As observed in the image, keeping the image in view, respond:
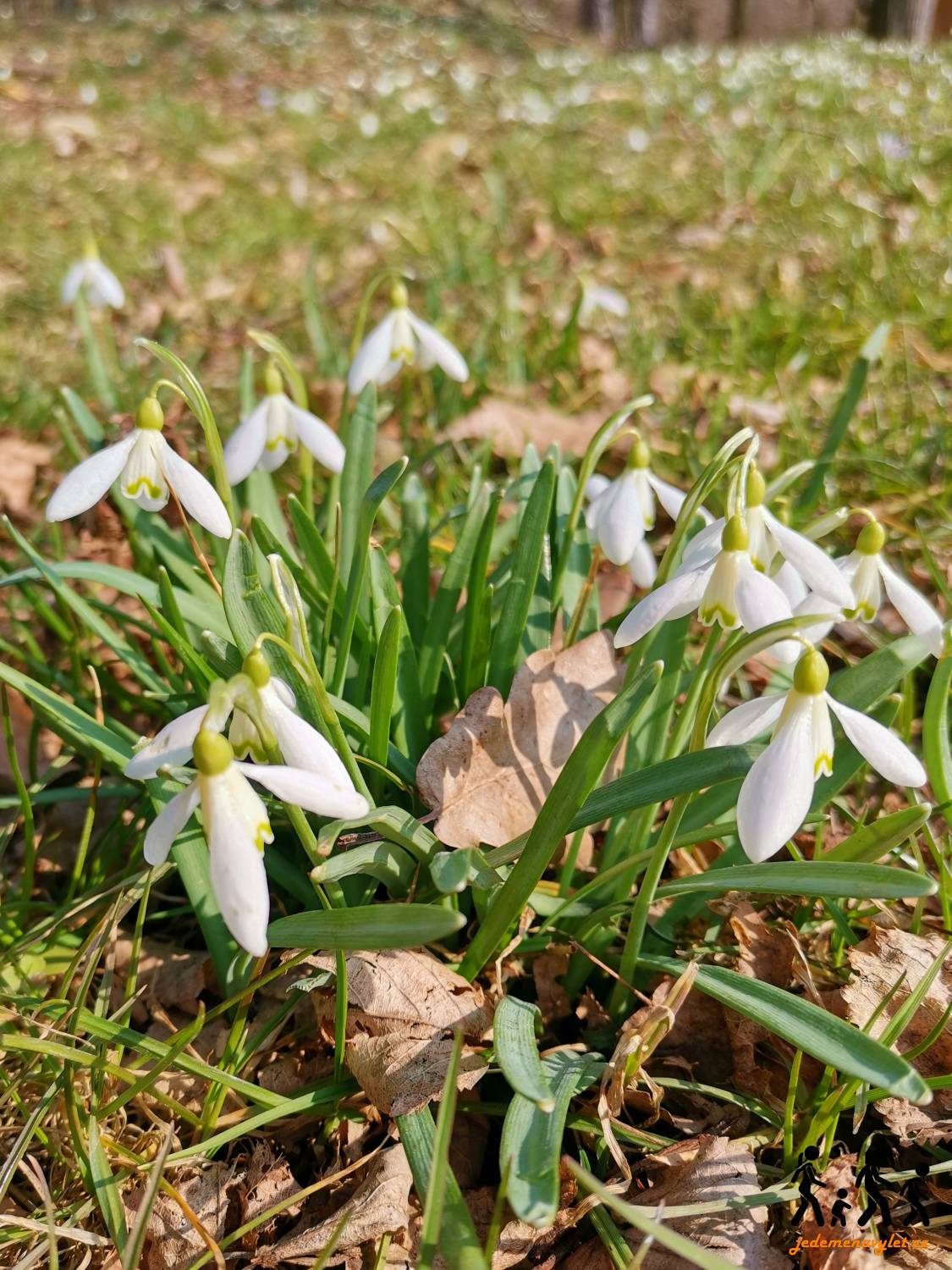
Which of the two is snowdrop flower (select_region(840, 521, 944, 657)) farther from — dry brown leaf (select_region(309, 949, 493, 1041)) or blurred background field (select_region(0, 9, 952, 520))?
blurred background field (select_region(0, 9, 952, 520))

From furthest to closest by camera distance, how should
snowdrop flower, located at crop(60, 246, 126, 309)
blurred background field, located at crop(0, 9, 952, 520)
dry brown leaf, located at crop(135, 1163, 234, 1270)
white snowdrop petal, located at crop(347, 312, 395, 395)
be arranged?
blurred background field, located at crop(0, 9, 952, 520) → snowdrop flower, located at crop(60, 246, 126, 309) → white snowdrop petal, located at crop(347, 312, 395, 395) → dry brown leaf, located at crop(135, 1163, 234, 1270)

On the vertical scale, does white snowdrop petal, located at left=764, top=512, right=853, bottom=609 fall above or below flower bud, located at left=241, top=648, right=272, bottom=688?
above

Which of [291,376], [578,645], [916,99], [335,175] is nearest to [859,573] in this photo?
[578,645]

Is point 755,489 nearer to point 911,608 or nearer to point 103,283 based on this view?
point 911,608

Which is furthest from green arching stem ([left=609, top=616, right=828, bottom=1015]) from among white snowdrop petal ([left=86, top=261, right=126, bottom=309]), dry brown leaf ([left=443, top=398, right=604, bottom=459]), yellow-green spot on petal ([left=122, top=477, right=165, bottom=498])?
white snowdrop petal ([left=86, top=261, right=126, bottom=309])

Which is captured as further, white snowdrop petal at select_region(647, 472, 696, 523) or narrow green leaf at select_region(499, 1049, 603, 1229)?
white snowdrop petal at select_region(647, 472, 696, 523)

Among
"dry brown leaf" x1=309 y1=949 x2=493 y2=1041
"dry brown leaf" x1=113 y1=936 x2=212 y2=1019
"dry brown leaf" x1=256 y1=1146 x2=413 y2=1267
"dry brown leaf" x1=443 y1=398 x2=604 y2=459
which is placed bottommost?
"dry brown leaf" x1=113 y1=936 x2=212 y2=1019

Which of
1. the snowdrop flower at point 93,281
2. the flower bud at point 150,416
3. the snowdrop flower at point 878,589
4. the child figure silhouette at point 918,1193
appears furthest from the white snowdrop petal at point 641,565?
the snowdrop flower at point 93,281

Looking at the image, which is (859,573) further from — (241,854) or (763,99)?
(763,99)

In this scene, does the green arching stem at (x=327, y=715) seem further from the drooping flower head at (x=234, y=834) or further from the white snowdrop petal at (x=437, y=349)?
the white snowdrop petal at (x=437, y=349)
